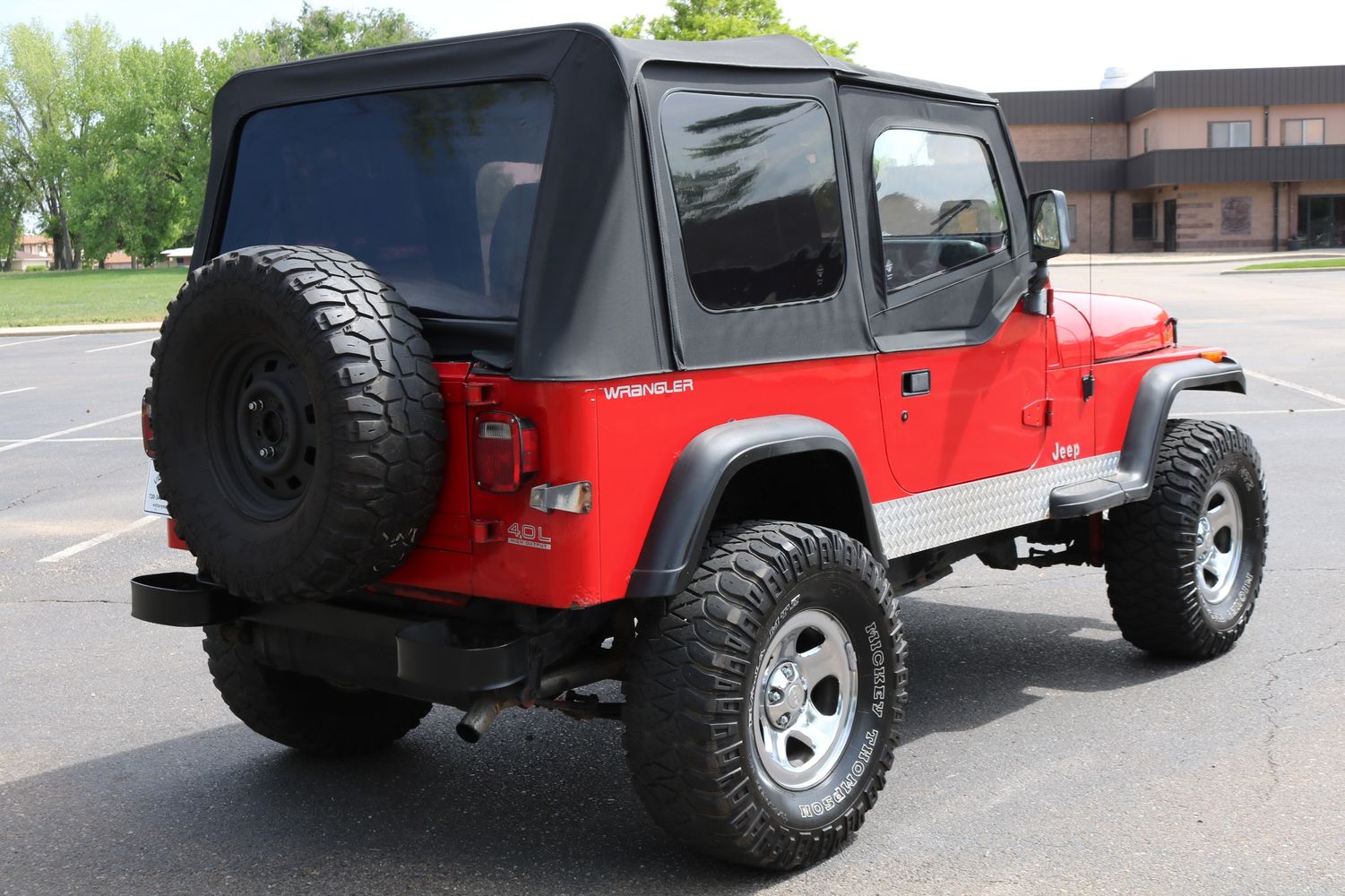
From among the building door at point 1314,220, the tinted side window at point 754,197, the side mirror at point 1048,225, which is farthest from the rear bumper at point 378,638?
the building door at point 1314,220

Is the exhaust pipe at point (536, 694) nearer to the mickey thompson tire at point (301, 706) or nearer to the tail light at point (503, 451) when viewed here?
the tail light at point (503, 451)

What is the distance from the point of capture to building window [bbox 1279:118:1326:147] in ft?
201

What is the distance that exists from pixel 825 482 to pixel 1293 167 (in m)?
63.6

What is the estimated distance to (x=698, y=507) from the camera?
3.49 meters

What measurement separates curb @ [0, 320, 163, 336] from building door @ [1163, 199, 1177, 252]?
47.5 m

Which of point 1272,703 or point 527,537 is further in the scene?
point 1272,703

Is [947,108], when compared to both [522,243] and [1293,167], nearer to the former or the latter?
[522,243]

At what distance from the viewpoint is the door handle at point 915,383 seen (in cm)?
432

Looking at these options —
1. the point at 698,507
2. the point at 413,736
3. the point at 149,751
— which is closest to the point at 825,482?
the point at 698,507

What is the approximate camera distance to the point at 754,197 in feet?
12.7

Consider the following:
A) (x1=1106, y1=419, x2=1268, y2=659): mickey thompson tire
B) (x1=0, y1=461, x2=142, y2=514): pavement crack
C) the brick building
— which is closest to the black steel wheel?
(x1=1106, y1=419, x2=1268, y2=659): mickey thompson tire

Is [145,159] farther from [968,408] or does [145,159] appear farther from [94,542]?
[968,408]

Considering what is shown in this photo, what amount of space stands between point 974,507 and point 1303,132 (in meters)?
64.6

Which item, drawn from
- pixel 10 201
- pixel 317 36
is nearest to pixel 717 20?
pixel 317 36
